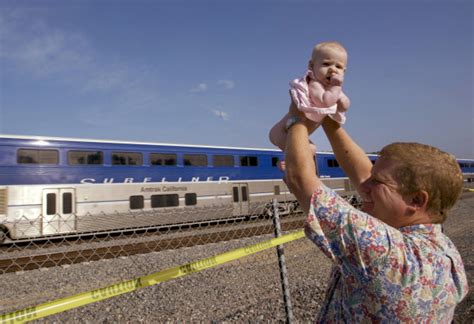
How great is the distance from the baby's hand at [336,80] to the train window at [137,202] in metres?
13.9

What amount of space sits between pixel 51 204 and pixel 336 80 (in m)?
13.5

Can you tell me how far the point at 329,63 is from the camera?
1400 millimetres

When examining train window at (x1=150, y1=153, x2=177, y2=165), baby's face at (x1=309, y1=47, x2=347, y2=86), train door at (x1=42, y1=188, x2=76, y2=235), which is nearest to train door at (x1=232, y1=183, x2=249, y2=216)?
train window at (x1=150, y1=153, x2=177, y2=165)

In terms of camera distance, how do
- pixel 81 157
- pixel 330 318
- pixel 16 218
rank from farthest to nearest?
pixel 81 157 < pixel 16 218 < pixel 330 318

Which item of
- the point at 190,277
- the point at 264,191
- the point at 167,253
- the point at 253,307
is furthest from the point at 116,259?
the point at 264,191

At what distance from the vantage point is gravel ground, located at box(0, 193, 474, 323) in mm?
5020

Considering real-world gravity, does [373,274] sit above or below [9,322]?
above

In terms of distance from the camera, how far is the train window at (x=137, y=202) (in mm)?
14269

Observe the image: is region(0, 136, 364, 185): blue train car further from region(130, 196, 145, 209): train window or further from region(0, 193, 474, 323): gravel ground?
region(0, 193, 474, 323): gravel ground

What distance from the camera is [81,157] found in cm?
1345

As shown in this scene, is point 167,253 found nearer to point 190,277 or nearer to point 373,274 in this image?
point 190,277

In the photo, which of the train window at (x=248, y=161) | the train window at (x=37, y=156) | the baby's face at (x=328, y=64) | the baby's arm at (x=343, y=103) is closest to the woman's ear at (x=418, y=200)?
the baby's arm at (x=343, y=103)

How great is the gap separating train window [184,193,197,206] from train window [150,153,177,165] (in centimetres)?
→ 166

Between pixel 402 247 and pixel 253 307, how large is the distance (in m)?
4.34
